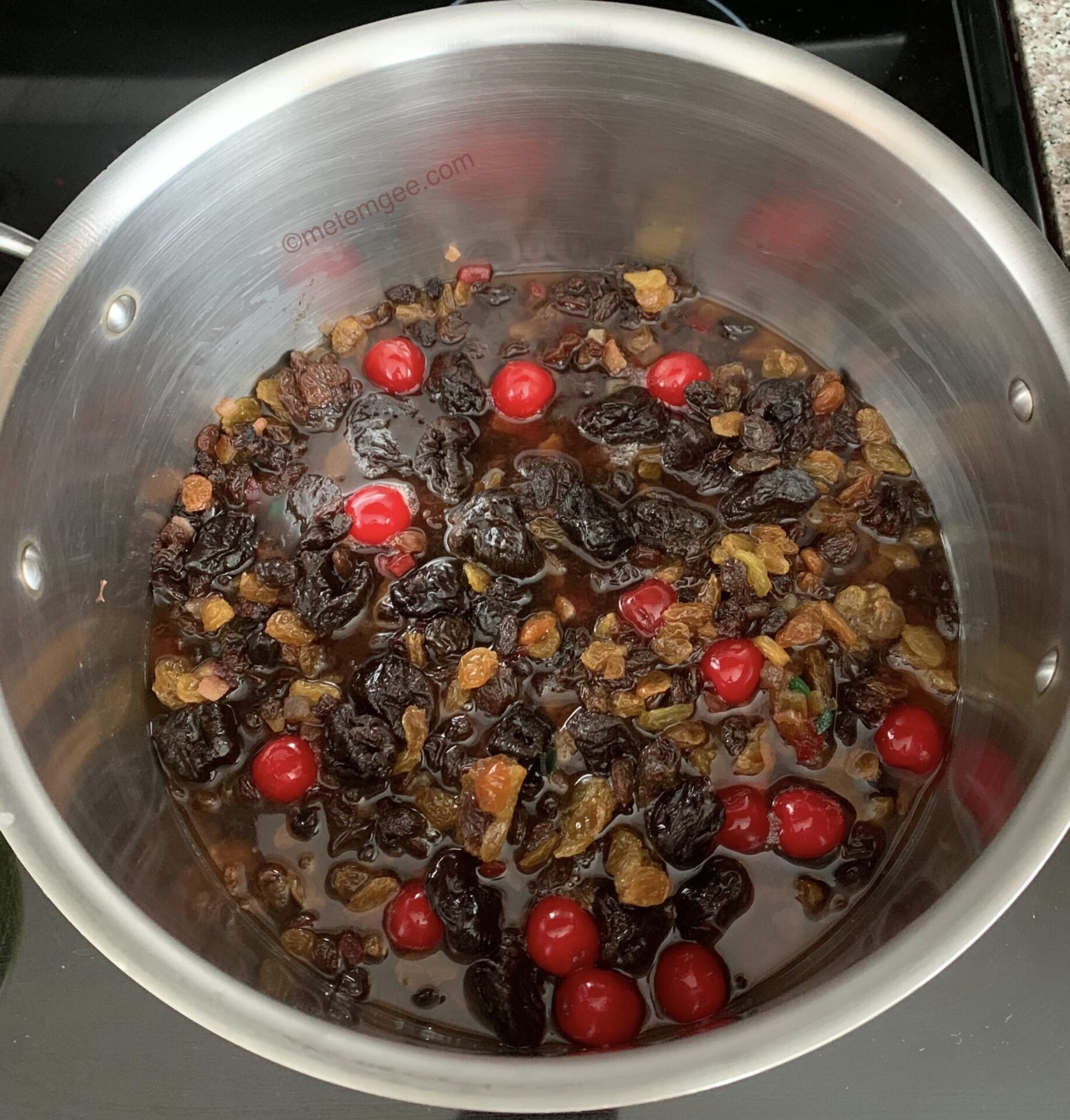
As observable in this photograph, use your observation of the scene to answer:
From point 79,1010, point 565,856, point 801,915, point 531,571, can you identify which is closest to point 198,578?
point 531,571

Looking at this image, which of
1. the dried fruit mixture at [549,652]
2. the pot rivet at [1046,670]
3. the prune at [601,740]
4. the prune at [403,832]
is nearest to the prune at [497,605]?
the dried fruit mixture at [549,652]

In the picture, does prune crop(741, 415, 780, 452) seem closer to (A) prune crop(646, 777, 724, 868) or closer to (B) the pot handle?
(A) prune crop(646, 777, 724, 868)

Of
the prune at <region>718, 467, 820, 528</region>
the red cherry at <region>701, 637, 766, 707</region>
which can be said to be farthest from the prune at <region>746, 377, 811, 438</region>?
the red cherry at <region>701, 637, 766, 707</region>

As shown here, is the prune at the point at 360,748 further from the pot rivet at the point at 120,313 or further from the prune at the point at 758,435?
the prune at the point at 758,435

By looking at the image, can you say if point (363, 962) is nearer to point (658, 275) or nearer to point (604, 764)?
point (604, 764)

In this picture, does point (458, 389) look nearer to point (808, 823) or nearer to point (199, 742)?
point (199, 742)

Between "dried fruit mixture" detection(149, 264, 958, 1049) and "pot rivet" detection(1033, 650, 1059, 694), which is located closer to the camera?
"pot rivet" detection(1033, 650, 1059, 694)

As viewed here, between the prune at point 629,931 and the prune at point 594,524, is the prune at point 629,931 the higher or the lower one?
the lower one
